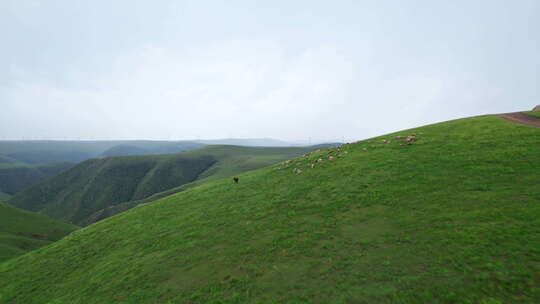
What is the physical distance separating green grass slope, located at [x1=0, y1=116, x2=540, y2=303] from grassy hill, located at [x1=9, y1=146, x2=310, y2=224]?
101 m

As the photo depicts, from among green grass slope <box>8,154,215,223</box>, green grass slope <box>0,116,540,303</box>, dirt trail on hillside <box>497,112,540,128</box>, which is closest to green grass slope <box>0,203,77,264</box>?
green grass slope <box>0,116,540,303</box>

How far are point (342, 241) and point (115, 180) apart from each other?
6885 inches

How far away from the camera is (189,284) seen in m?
11.6

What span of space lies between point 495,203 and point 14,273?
122 ft

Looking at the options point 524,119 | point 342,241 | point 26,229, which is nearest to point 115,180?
point 26,229

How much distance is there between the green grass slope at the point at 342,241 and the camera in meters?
9.19

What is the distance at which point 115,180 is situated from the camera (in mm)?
149750

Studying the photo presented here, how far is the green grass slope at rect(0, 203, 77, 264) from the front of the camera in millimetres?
43531

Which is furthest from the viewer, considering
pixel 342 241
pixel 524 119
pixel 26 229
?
pixel 26 229

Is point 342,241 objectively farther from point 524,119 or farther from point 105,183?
point 105,183

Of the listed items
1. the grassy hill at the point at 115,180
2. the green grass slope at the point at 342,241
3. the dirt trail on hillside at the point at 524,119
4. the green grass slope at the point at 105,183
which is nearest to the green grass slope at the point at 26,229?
the green grass slope at the point at 342,241

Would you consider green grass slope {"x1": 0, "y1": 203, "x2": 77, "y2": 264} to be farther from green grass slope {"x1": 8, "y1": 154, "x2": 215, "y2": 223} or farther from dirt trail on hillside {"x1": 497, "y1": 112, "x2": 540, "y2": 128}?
dirt trail on hillside {"x1": 497, "y1": 112, "x2": 540, "y2": 128}

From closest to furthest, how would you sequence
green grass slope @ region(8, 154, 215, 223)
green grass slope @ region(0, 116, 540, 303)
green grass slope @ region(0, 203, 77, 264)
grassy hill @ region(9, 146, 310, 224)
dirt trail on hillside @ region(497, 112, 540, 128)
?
green grass slope @ region(0, 116, 540, 303)
dirt trail on hillside @ region(497, 112, 540, 128)
green grass slope @ region(0, 203, 77, 264)
grassy hill @ region(9, 146, 310, 224)
green grass slope @ region(8, 154, 215, 223)

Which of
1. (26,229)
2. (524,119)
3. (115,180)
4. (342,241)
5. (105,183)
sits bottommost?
(105,183)
